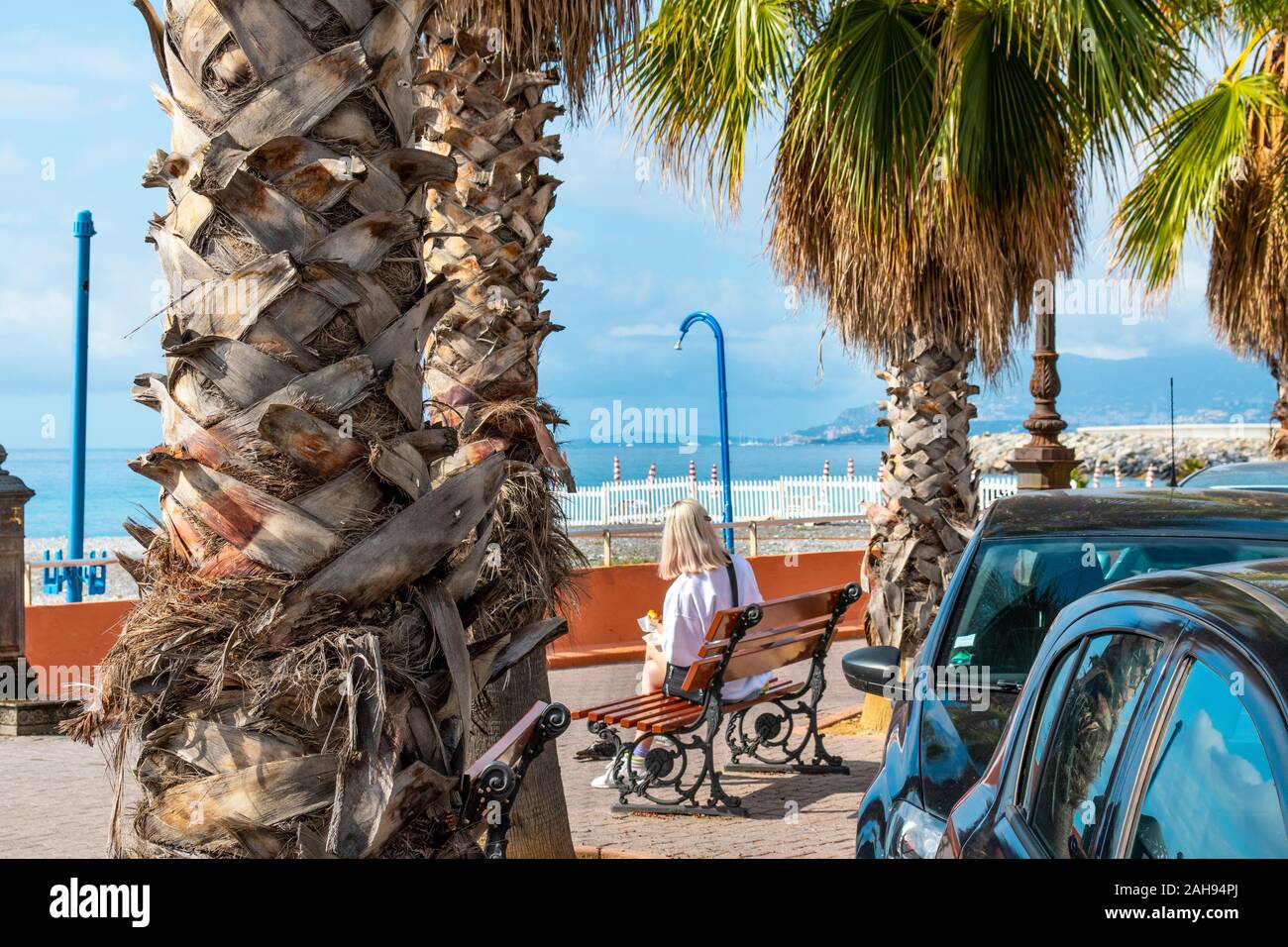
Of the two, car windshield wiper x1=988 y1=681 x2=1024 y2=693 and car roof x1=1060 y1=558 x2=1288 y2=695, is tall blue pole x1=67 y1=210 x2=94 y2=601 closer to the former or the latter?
car windshield wiper x1=988 y1=681 x2=1024 y2=693

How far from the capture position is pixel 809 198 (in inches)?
344

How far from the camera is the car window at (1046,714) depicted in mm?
2879

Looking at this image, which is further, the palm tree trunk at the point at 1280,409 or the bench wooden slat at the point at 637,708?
the palm tree trunk at the point at 1280,409

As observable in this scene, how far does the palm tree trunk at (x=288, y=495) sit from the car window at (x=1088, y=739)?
1258 millimetres

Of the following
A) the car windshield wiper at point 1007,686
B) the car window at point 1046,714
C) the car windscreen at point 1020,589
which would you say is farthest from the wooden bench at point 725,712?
the car window at point 1046,714

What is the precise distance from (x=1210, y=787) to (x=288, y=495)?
1834mm

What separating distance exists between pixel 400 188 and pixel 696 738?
493 cm

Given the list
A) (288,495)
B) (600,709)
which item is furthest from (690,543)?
(288,495)

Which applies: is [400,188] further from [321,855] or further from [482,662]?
[321,855]

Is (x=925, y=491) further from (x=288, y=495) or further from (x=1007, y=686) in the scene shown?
(x=288, y=495)

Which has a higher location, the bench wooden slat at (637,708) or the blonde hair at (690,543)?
the blonde hair at (690,543)

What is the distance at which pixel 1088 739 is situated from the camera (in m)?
2.69

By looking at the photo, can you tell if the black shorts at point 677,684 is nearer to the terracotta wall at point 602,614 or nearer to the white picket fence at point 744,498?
the terracotta wall at point 602,614
